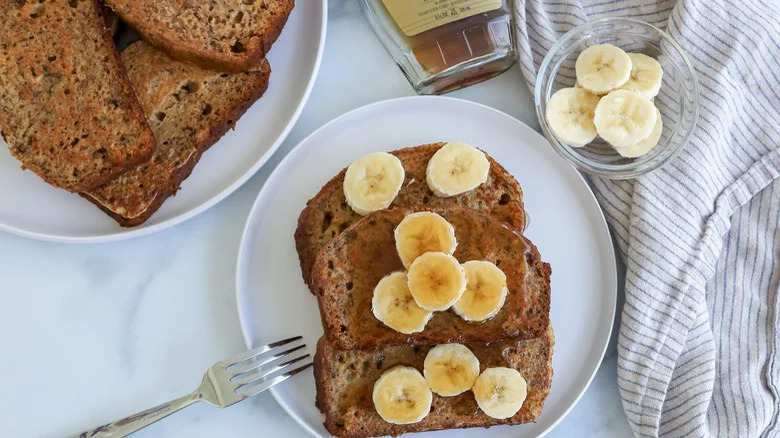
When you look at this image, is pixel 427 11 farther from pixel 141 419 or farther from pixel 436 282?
pixel 141 419

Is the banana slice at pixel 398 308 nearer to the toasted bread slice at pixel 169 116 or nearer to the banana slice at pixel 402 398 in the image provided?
the banana slice at pixel 402 398

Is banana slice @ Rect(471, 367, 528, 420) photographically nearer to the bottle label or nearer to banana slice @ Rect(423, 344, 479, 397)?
banana slice @ Rect(423, 344, 479, 397)

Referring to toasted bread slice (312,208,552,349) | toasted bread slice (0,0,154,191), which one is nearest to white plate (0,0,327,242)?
toasted bread slice (0,0,154,191)

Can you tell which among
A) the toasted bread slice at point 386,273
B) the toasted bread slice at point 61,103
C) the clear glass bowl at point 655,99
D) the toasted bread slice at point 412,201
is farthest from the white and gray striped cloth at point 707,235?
the toasted bread slice at point 61,103

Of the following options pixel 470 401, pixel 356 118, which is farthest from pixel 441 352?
pixel 356 118

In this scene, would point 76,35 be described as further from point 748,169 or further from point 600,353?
point 748,169
